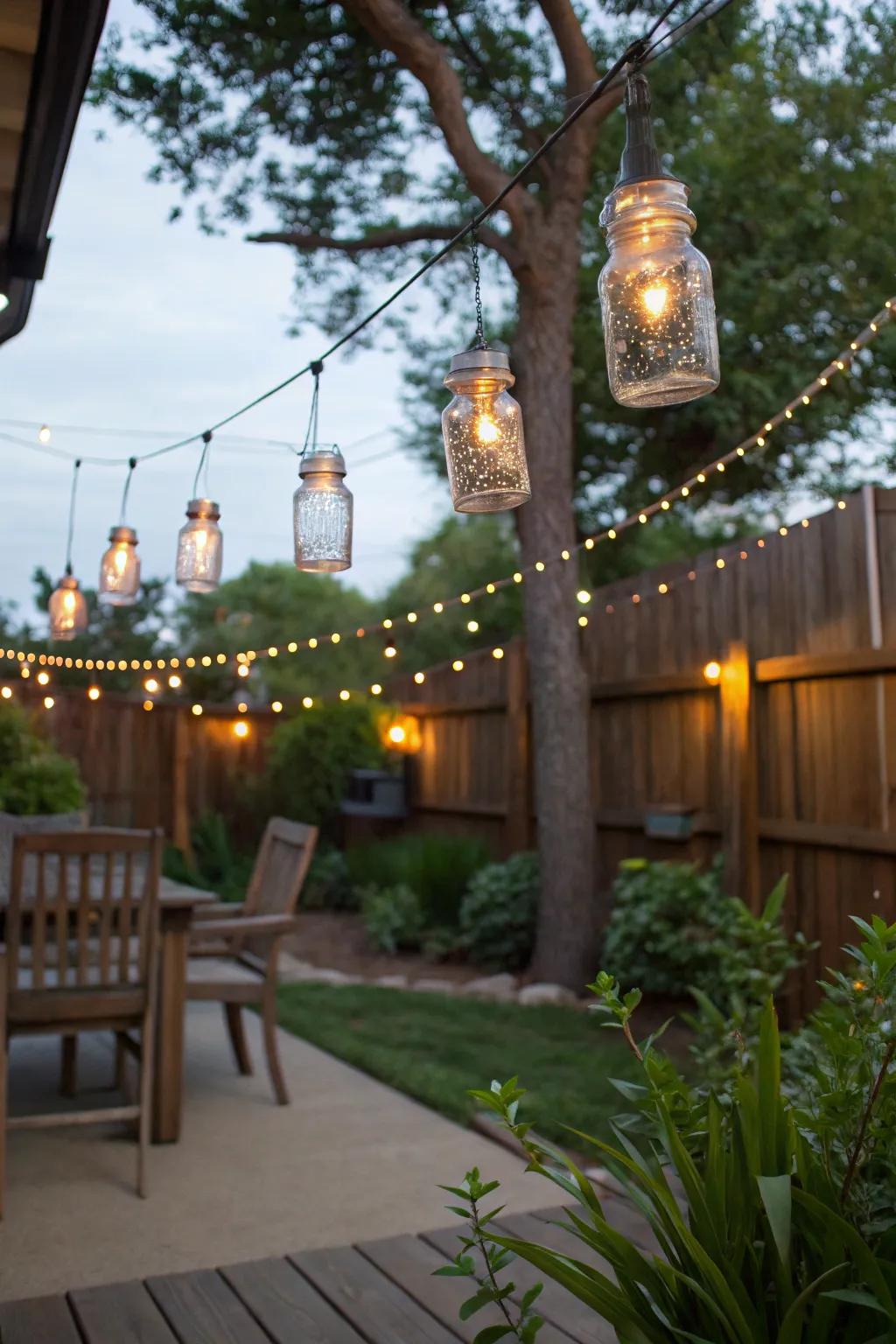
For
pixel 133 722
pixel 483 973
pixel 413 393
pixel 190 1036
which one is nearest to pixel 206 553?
pixel 190 1036

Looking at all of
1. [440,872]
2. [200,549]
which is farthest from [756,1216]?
[440,872]

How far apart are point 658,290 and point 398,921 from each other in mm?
6007

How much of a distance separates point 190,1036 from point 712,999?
222 centimetres

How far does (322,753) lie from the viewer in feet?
30.4

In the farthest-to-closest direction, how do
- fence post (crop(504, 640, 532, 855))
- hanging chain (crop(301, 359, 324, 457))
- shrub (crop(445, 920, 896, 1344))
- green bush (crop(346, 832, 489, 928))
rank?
green bush (crop(346, 832, 489, 928)) → fence post (crop(504, 640, 532, 855)) → hanging chain (crop(301, 359, 324, 457)) → shrub (crop(445, 920, 896, 1344))

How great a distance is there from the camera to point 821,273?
857cm

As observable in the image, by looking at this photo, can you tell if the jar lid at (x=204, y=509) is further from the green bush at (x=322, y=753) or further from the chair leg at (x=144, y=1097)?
the green bush at (x=322, y=753)

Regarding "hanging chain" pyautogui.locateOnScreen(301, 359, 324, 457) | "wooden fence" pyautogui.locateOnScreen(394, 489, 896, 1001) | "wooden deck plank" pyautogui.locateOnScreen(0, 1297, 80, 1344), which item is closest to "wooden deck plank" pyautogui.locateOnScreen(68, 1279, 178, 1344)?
"wooden deck plank" pyautogui.locateOnScreen(0, 1297, 80, 1344)

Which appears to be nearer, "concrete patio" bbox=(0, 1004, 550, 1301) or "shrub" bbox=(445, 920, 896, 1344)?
"shrub" bbox=(445, 920, 896, 1344)

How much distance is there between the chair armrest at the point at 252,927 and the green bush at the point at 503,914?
8.03ft

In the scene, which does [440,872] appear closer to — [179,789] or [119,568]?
[179,789]

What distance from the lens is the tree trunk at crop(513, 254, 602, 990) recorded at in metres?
5.97

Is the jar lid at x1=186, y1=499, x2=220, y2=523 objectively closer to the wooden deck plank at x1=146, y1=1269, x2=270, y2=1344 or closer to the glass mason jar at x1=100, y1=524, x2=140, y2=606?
the glass mason jar at x1=100, y1=524, x2=140, y2=606

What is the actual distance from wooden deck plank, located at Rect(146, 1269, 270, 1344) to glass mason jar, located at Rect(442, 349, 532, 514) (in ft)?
5.33
